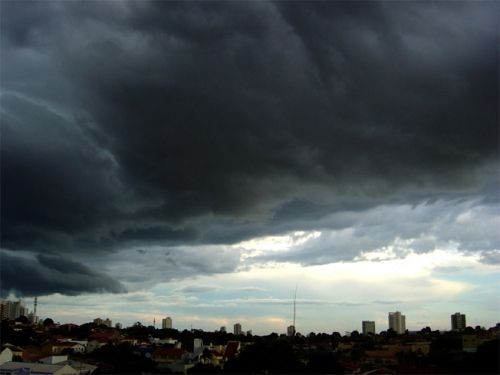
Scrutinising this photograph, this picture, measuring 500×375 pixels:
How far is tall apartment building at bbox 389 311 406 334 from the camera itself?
140 metres

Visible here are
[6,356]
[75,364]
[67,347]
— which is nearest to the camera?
[75,364]

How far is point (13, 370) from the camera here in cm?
6175

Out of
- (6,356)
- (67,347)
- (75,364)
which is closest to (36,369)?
(75,364)

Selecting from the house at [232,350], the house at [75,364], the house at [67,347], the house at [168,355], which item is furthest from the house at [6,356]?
the house at [232,350]

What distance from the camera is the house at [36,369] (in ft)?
193

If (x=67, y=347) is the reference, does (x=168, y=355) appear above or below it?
below

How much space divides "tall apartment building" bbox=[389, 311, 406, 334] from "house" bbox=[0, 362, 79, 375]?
96987mm

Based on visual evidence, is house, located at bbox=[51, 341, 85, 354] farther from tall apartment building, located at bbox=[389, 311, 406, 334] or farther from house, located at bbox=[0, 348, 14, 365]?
tall apartment building, located at bbox=[389, 311, 406, 334]

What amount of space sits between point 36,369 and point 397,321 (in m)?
102

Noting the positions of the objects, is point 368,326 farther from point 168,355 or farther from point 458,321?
point 168,355

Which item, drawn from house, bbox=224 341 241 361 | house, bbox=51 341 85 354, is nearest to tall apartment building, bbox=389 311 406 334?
house, bbox=224 341 241 361

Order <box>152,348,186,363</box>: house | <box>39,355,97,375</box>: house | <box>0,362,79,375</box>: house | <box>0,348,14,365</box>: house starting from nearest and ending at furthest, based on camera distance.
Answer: <box>0,362,79,375</box>: house → <box>39,355,97,375</box>: house → <box>0,348,14,365</box>: house → <box>152,348,186,363</box>: house

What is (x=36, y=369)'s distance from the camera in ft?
197

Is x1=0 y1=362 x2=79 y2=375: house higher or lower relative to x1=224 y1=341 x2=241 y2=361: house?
lower
